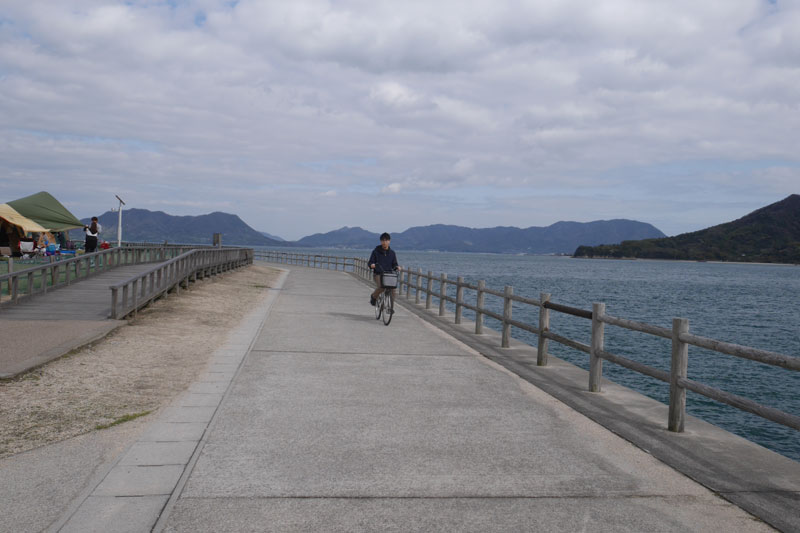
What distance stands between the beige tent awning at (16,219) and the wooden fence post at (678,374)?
1240 inches

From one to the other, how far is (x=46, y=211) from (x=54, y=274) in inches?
751

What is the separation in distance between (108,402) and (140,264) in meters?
22.3

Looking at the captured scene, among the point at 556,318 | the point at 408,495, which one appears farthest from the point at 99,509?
the point at 556,318

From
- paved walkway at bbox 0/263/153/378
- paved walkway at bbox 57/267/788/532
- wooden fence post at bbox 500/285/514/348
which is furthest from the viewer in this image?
wooden fence post at bbox 500/285/514/348

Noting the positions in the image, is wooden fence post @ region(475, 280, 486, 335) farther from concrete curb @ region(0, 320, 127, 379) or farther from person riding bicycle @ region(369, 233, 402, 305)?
concrete curb @ region(0, 320, 127, 379)

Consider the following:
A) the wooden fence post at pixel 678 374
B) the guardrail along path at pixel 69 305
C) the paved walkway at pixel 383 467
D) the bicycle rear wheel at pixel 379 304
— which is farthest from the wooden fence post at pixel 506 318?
the guardrail along path at pixel 69 305

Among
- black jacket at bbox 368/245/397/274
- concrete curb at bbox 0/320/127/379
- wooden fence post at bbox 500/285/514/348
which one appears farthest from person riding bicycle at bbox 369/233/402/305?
concrete curb at bbox 0/320/127/379

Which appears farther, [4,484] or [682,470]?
[682,470]

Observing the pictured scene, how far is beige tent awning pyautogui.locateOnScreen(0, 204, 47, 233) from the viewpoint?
99.6 ft

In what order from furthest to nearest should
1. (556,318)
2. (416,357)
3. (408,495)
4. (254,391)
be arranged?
(556,318)
(416,357)
(254,391)
(408,495)

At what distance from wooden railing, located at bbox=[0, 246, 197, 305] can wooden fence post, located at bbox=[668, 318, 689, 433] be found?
13582mm

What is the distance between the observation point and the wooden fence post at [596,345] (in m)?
7.91

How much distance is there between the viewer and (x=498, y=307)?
147 feet

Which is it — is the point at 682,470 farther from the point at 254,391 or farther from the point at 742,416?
the point at 742,416
